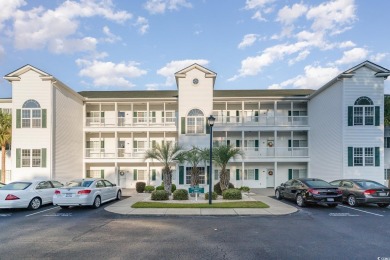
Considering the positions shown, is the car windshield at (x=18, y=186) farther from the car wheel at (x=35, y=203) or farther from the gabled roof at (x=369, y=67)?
the gabled roof at (x=369, y=67)

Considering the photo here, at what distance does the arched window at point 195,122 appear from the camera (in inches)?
1005

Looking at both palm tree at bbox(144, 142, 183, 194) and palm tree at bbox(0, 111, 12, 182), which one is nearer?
palm tree at bbox(144, 142, 183, 194)

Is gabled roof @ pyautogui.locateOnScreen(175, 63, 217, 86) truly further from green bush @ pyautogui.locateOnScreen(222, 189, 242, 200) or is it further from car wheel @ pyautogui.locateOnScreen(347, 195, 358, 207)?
car wheel @ pyautogui.locateOnScreen(347, 195, 358, 207)

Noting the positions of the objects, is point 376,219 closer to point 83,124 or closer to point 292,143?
point 292,143

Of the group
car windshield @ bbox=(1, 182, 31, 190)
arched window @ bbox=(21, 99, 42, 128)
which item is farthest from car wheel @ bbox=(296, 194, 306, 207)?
arched window @ bbox=(21, 99, 42, 128)

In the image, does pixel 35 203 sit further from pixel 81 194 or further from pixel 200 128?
pixel 200 128

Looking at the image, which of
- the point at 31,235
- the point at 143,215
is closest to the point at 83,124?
the point at 143,215

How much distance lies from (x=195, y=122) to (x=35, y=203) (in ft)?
48.0

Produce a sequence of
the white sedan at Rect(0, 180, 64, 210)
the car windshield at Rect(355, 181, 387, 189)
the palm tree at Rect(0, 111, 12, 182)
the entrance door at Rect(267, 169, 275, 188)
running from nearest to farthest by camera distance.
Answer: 1. the white sedan at Rect(0, 180, 64, 210)
2. the car windshield at Rect(355, 181, 387, 189)
3. the palm tree at Rect(0, 111, 12, 182)
4. the entrance door at Rect(267, 169, 275, 188)

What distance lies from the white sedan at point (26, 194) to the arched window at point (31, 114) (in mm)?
8381

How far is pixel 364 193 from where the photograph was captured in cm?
1461

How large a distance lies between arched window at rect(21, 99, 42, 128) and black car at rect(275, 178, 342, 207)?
19.4 meters

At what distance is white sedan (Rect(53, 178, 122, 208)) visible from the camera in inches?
539

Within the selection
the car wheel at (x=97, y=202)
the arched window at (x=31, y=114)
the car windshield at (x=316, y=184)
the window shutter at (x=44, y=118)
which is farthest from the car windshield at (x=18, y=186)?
the car windshield at (x=316, y=184)
